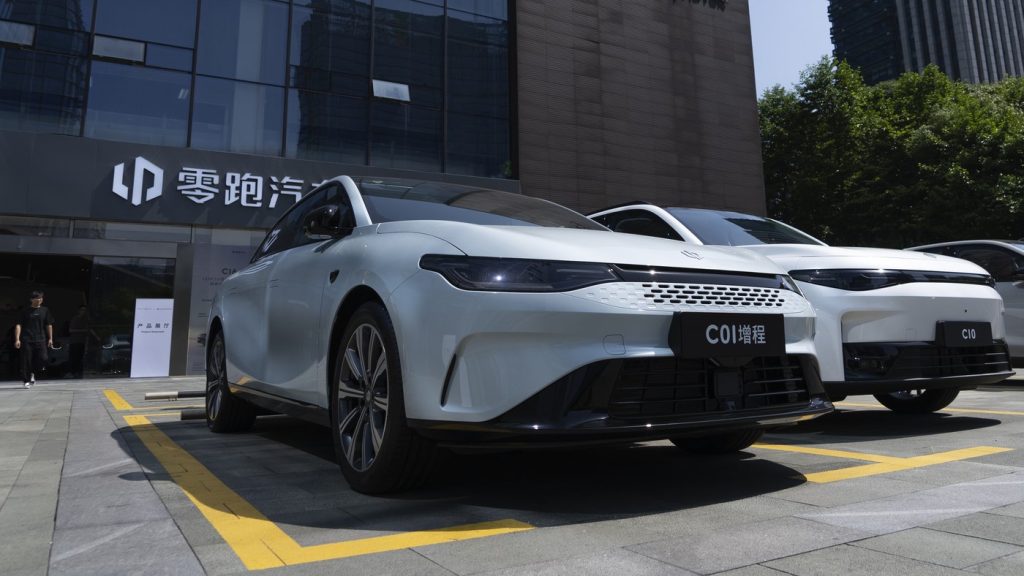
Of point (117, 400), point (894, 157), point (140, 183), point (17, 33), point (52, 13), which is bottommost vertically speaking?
point (117, 400)

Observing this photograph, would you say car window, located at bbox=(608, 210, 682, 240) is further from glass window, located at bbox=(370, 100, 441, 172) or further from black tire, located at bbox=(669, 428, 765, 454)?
glass window, located at bbox=(370, 100, 441, 172)

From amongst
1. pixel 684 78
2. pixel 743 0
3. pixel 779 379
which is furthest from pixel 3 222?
pixel 743 0

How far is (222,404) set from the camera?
4.94 m

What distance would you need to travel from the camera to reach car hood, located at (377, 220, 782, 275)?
2477mm

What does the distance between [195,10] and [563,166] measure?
9.48 meters

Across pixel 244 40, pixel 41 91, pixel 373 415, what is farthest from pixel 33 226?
pixel 373 415

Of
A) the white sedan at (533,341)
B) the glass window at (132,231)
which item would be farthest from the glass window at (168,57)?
the white sedan at (533,341)

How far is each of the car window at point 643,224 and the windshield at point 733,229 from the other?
129mm

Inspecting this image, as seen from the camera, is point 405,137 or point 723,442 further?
point 405,137

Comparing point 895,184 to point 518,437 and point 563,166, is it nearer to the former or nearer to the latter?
point 563,166

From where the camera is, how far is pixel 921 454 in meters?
3.49

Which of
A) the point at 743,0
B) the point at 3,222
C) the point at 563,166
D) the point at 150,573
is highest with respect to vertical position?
the point at 743,0

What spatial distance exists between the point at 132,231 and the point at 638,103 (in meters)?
13.7

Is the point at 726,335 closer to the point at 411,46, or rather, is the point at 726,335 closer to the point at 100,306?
the point at 100,306
